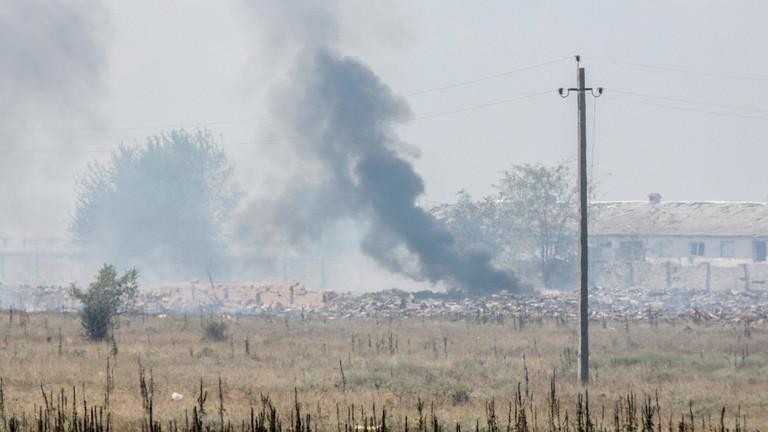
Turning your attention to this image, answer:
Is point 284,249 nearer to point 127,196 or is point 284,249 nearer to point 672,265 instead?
point 127,196

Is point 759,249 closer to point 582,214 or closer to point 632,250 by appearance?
point 632,250

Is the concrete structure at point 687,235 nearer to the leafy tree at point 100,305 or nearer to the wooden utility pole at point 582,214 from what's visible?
the leafy tree at point 100,305

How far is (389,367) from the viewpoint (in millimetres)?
27094

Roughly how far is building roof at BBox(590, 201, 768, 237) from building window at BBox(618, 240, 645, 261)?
1.72 metres

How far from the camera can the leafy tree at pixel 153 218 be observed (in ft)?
281

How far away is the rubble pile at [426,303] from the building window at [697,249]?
66.5 feet

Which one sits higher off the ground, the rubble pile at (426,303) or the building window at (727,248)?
the building window at (727,248)

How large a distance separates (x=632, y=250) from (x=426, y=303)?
36.4 m

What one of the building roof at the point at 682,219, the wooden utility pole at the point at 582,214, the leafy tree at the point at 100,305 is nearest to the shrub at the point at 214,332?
the leafy tree at the point at 100,305

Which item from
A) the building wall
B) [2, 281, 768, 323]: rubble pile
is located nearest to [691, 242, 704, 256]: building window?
the building wall

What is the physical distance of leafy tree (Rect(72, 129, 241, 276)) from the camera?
281 ft

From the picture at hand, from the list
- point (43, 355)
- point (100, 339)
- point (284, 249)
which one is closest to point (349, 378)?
point (43, 355)

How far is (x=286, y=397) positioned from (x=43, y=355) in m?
8.51

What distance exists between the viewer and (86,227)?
282 ft
